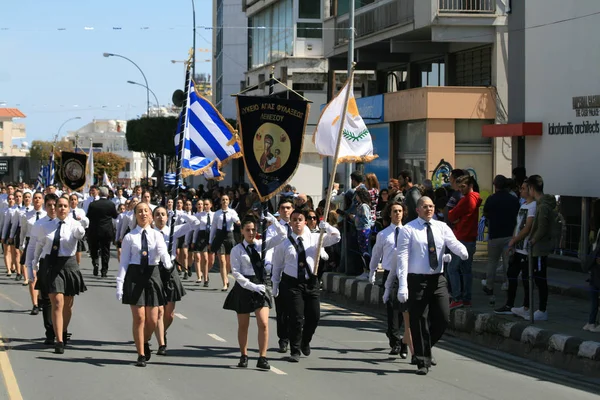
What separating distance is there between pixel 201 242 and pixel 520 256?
317 inches

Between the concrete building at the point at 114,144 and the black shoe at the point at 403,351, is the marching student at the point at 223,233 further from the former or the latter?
the concrete building at the point at 114,144

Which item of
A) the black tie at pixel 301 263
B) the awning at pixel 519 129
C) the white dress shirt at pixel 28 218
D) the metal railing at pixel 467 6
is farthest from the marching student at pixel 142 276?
the metal railing at pixel 467 6

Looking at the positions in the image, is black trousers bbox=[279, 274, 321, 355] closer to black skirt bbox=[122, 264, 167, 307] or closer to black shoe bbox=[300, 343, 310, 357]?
black shoe bbox=[300, 343, 310, 357]

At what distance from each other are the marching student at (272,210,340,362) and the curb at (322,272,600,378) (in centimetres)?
259

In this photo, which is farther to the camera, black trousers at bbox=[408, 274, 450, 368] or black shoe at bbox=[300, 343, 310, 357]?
black shoe at bbox=[300, 343, 310, 357]

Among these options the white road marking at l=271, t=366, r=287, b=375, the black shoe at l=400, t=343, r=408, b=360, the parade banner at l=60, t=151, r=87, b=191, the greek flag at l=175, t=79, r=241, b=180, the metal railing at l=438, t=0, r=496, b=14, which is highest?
the metal railing at l=438, t=0, r=496, b=14

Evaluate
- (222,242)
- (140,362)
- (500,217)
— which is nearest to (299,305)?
(140,362)

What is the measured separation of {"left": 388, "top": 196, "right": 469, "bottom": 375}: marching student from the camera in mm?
10680

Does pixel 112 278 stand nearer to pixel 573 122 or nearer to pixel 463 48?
pixel 573 122

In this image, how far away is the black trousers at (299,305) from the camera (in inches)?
453

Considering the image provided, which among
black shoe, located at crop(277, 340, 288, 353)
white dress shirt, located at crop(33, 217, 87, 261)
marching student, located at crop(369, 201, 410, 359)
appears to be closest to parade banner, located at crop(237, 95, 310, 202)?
marching student, located at crop(369, 201, 410, 359)

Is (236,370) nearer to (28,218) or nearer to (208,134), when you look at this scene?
(208,134)

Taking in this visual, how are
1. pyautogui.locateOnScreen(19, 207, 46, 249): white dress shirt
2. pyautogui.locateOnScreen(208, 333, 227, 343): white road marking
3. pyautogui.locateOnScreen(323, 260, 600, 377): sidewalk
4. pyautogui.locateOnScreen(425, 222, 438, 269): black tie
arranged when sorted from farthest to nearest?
pyautogui.locateOnScreen(19, 207, 46, 249): white dress shirt → pyautogui.locateOnScreen(208, 333, 227, 343): white road marking → pyautogui.locateOnScreen(323, 260, 600, 377): sidewalk → pyautogui.locateOnScreen(425, 222, 438, 269): black tie

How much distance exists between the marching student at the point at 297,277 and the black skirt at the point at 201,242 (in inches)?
330
